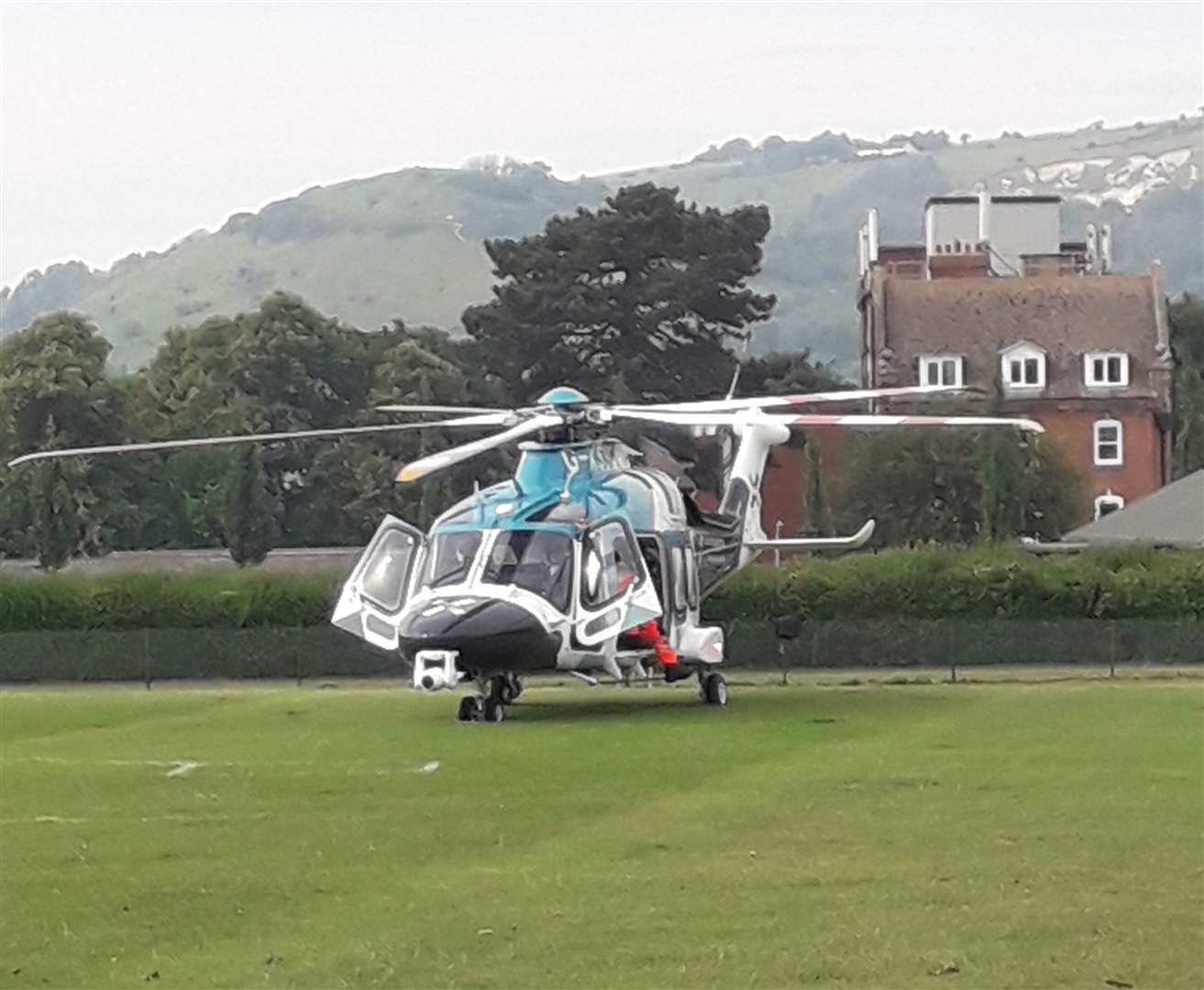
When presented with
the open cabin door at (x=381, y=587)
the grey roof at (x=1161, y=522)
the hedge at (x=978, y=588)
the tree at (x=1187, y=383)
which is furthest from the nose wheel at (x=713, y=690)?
the tree at (x=1187, y=383)

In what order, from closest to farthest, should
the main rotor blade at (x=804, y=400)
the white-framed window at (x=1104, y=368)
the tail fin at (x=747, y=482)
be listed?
the main rotor blade at (x=804, y=400) → the tail fin at (x=747, y=482) → the white-framed window at (x=1104, y=368)

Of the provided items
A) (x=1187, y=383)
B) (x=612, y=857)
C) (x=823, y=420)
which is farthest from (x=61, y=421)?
(x=612, y=857)

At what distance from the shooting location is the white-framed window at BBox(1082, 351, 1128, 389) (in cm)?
7669

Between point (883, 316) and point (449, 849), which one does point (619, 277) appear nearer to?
point (883, 316)

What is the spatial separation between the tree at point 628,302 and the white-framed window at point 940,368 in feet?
21.4

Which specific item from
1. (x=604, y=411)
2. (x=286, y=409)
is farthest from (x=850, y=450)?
(x=604, y=411)

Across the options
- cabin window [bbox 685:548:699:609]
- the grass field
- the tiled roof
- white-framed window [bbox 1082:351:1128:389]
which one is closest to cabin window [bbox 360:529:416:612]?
the grass field

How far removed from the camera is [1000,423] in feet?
88.6

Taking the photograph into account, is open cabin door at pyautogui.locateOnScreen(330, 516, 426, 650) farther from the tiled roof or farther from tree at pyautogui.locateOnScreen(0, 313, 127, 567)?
the tiled roof

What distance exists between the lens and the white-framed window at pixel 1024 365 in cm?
7681

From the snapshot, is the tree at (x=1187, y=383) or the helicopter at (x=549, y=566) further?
the tree at (x=1187, y=383)

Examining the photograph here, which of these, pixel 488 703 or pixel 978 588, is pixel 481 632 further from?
pixel 978 588

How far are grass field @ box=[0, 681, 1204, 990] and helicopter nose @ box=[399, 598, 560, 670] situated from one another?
3.56 ft

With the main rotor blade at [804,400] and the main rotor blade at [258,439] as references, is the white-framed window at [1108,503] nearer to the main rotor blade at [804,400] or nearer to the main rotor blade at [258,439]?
the main rotor blade at [804,400]
